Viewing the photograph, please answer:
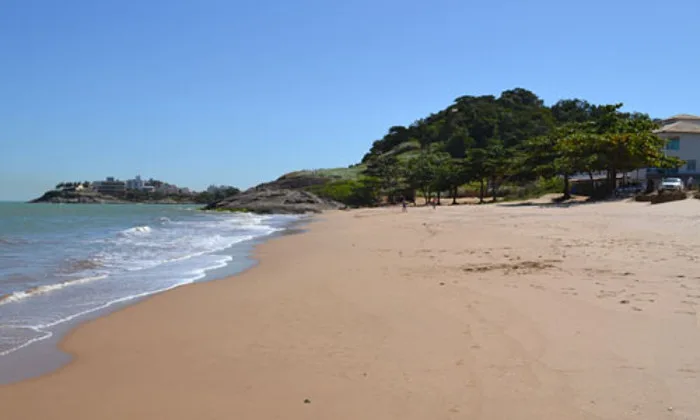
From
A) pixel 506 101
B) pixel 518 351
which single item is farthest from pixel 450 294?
pixel 506 101

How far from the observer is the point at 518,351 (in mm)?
5121

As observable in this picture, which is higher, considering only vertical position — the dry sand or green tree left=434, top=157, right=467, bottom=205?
green tree left=434, top=157, right=467, bottom=205

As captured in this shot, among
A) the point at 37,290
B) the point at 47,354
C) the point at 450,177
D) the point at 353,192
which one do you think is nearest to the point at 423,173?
the point at 450,177

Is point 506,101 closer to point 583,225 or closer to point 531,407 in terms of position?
point 583,225

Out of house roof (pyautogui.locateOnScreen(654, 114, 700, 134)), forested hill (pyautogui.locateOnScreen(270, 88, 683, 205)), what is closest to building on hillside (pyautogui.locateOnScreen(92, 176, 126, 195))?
forested hill (pyautogui.locateOnScreen(270, 88, 683, 205))

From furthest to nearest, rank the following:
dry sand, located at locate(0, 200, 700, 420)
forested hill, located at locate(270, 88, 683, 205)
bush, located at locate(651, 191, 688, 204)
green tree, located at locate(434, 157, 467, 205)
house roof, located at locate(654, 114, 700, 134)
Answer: green tree, located at locate(434, 157, 467, 205)
house roof, located at locate(654, 114, 700, 134)
forested hill, located at locate(270, 88, 683, 205)
bush, located at locate(651, 191, 688, 204)
dry sand, located at locate(0, 200, 700, 420)

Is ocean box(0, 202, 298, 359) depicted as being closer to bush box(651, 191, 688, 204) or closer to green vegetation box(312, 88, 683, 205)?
bush box(651, 191, 688, 204)

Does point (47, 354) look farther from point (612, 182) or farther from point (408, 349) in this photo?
point (612, 182)

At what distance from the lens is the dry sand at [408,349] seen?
411 cm

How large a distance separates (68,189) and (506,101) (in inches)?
5479

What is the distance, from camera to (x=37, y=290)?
9938 millimetres

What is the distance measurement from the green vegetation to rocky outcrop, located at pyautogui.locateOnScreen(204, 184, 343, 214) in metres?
7.02

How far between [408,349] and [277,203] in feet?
200

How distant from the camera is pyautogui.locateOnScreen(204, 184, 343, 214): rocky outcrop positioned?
63.5 meters
